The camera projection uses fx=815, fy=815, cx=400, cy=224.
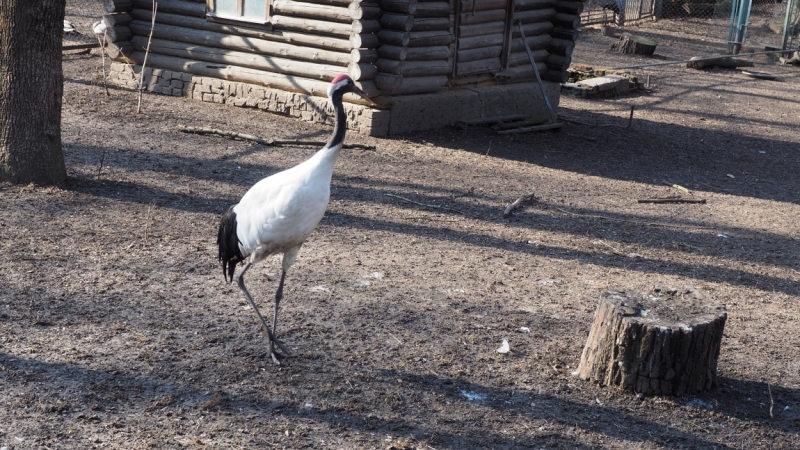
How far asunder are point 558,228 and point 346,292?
3035mm

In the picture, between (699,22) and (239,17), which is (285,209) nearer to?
(239,17)

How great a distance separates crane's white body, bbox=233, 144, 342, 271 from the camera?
17.1 ft

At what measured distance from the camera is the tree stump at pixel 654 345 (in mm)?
5160

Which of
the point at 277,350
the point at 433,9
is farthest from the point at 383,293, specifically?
the point at 433,9

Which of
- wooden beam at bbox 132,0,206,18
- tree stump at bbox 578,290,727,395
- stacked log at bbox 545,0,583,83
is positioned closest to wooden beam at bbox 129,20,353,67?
wooden beam at bbox 132,0,206,18

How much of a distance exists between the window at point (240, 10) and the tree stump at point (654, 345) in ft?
28.6

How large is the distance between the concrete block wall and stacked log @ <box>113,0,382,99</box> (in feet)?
0.56

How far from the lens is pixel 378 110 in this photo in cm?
1181

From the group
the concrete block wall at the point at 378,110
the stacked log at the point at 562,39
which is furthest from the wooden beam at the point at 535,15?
the concrete block wall at the point at 378,110

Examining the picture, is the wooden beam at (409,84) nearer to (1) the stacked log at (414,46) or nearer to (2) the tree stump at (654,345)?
(1) the stacked log at (414,46)

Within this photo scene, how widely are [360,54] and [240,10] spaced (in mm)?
2511

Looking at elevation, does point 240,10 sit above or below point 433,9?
below

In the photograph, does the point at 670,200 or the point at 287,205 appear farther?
the point at 670,200

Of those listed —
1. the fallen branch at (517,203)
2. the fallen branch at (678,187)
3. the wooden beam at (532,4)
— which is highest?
the wooden beam at (532,4)
